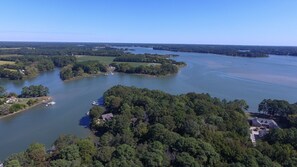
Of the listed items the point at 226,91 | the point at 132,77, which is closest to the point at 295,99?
the point at 226,91

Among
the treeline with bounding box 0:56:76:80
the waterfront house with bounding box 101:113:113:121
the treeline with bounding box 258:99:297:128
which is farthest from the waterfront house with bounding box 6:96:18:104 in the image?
the treeline with bounding box 258:99:297:128

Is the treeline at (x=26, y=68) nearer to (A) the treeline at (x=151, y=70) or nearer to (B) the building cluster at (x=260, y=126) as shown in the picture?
(A) the treeline at (x=151, y=70)

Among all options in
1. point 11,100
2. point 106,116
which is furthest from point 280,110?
point 11,100

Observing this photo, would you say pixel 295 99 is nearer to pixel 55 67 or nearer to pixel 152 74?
pixel 152 74

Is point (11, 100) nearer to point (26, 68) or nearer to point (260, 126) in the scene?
point (26, 68)

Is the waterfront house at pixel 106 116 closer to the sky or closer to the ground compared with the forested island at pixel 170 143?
closer to the ground

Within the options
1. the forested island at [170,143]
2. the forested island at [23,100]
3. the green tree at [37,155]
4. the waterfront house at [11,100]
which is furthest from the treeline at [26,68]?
the green tree at [37,155]

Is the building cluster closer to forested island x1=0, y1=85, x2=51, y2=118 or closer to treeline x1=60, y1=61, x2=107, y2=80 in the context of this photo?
forested island x1=0, y1=85, x2=51, y2=118
